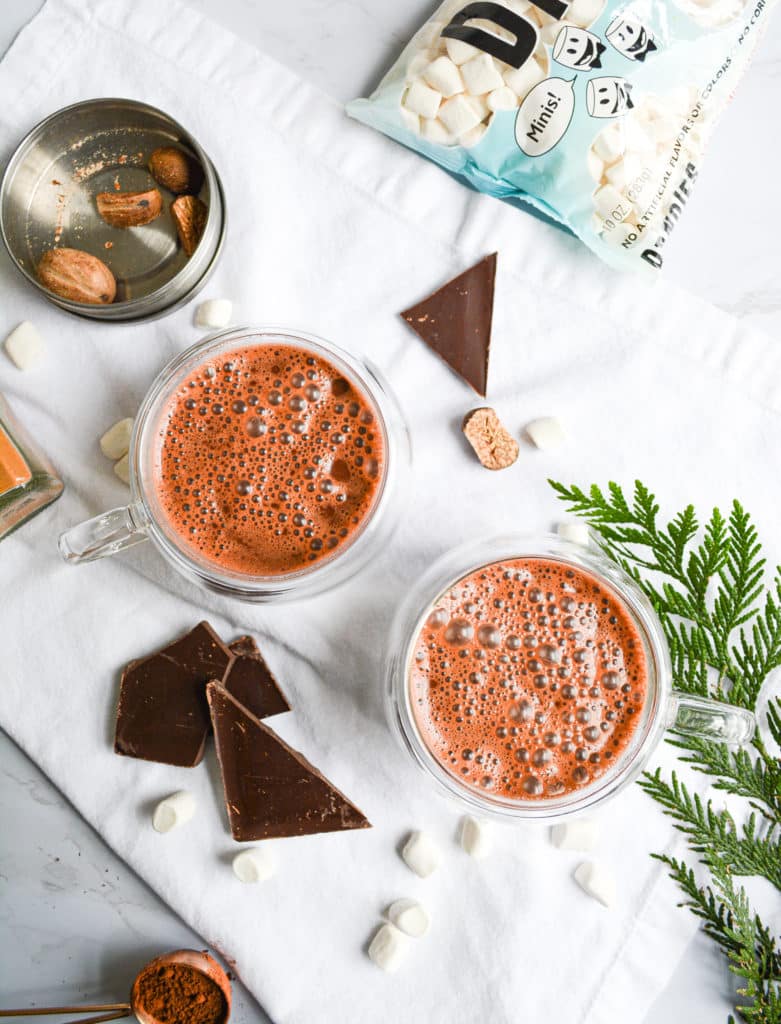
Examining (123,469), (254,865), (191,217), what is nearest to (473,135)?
(191,217)

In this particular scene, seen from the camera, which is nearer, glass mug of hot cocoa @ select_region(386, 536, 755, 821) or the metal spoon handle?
glass mug of hot cocoa @ select_region(386, 536, 755, 821)

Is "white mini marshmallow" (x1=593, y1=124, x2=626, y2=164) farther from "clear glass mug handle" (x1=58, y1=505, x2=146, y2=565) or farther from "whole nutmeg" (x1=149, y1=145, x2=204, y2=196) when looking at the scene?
"clear glass mug handle" (x1=58, y1=505, x2=146, y2=565)

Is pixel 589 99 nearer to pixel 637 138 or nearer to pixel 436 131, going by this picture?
pixel 637 138

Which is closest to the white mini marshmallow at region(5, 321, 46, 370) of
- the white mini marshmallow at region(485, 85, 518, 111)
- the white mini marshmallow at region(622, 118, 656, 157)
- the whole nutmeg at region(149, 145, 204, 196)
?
the whole nutmeg at region(149, 145, 204, 196)

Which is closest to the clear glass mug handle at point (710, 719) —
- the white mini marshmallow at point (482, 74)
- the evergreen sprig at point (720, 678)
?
the evergreen sprig at point (720, 678)

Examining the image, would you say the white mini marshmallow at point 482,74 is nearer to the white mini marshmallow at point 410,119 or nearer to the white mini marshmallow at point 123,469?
the white mini marshmallow at point 410,119

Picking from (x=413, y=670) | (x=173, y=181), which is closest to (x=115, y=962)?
(x=413, y=670)
